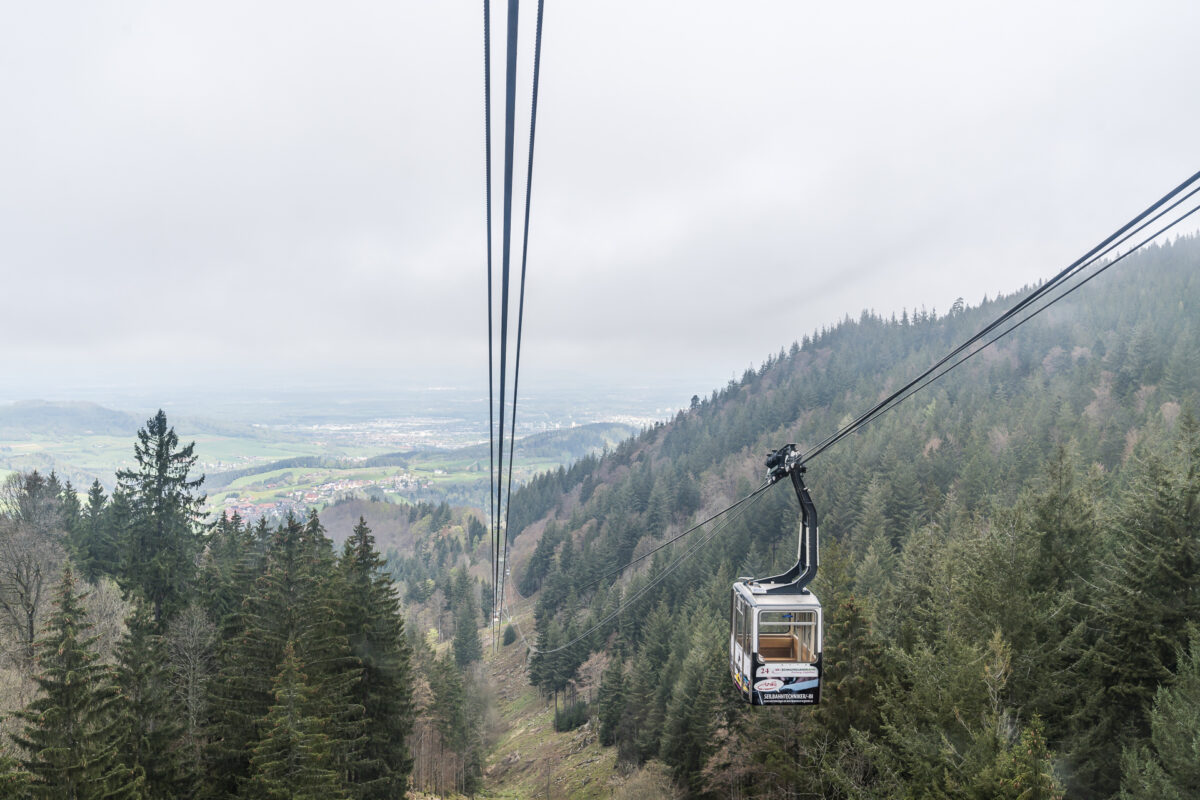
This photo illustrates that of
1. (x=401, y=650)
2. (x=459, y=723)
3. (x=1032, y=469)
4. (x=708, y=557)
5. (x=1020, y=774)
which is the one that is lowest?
(x=459, y=723)

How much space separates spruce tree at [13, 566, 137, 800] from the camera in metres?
14.2

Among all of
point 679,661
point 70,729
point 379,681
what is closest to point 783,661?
point 70,729

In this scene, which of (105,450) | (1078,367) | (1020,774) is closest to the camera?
(1020,774)

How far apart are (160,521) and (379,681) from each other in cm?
1596

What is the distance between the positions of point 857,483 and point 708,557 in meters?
17.4

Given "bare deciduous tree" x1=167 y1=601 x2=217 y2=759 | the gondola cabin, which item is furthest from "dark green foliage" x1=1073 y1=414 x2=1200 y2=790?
"bare deciduous tree" x1=167 y1=601 x2=217 y2=759

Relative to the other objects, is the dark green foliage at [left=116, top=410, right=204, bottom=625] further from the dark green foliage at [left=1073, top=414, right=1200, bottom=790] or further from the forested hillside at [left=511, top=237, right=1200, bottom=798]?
the dark green foliage at [left=1073, top=414, right=1200, bottom=790]

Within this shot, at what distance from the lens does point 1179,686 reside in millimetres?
14664

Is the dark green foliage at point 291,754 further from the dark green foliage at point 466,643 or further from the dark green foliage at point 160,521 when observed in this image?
the dark green foliage at point 466,643

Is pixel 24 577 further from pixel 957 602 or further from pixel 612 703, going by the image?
pixel 612 703

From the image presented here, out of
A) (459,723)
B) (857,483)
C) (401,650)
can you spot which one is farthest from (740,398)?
(401,650)

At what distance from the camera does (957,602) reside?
19.5 m

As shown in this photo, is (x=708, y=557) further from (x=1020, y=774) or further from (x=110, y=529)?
(x=1020, y=774)

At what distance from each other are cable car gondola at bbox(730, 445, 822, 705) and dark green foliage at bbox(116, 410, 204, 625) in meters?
28.4
